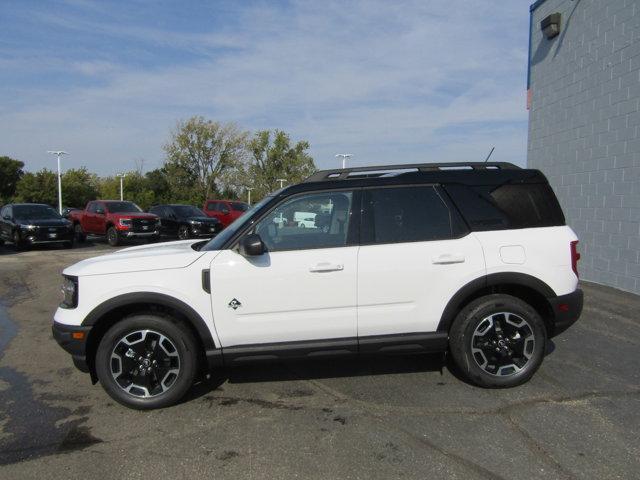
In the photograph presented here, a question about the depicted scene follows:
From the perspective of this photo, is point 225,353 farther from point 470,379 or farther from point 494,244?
point 494,244

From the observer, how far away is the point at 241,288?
3998mm

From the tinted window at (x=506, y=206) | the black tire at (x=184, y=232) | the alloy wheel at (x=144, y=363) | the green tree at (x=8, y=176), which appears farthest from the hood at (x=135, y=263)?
the green tree at (x=8, y=176)

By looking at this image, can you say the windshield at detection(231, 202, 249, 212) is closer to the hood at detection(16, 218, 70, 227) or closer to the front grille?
the front grille

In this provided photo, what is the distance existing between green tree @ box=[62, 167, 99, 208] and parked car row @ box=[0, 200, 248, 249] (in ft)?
111

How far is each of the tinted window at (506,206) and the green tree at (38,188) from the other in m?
51.4

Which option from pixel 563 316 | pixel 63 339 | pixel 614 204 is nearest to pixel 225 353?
pixel 63 339

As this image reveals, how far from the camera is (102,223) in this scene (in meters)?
19.5

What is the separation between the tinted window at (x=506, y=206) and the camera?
14.3 ft

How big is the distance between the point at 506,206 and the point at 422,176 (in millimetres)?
768

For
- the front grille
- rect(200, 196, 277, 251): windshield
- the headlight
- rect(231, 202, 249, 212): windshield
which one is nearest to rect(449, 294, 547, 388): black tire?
rect(200, 196, 277, 251): windshield

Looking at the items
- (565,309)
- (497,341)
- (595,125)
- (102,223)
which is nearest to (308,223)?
(497,341)

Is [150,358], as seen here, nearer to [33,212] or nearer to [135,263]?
[135,263]

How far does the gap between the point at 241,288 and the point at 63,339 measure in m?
1.47

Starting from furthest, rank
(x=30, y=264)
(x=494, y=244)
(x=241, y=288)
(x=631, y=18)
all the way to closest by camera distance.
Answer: (x=30, y=264) → (x=631, y=18) → (x=494, y=244) → (x=241, y=288)
